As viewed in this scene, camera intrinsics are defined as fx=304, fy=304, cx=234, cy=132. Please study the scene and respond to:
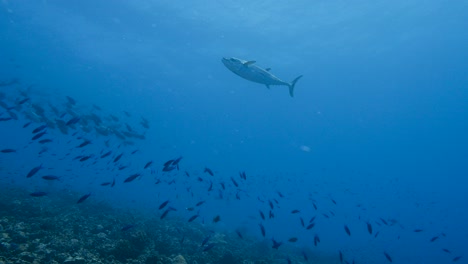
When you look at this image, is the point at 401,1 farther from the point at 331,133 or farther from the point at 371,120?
the point at 331,133

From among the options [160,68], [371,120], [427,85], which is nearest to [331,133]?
[371,120]

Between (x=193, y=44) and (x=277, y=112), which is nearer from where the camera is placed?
(x=193, y=44)

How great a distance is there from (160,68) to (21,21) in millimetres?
19075

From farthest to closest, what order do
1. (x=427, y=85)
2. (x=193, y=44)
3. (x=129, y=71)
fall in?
(x=129, y=71), (x=427, y=85), (x=193, y=44)

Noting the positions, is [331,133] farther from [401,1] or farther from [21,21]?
[21,21]

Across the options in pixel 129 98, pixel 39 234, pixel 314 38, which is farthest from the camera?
pixel 129 98

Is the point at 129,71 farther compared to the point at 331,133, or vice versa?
the point at 331,133

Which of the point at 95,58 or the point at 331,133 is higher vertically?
the point at 95,58

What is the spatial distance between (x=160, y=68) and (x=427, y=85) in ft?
138

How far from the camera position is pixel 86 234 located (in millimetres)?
11867

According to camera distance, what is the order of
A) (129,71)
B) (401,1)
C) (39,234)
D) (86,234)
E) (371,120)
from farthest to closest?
(371,120), (129,71), (401,1), (86,234), (39,234)

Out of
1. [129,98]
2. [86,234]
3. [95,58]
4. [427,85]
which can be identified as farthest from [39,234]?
[129,98]

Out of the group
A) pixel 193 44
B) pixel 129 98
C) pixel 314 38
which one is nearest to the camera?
pixel 314 38

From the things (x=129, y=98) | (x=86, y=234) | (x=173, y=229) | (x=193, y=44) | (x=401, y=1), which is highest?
(x=401, y=1)
